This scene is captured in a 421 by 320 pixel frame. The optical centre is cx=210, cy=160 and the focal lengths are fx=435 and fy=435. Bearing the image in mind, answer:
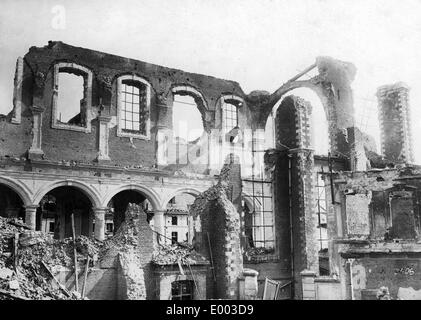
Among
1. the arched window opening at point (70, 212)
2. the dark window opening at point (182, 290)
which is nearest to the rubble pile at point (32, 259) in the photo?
the dark window opening at point (182, 290)

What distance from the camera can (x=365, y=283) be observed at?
14.9 m

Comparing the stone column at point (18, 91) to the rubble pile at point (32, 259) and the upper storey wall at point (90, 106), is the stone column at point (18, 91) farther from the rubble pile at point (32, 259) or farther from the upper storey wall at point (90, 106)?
the rubble pile at point (32, 259)

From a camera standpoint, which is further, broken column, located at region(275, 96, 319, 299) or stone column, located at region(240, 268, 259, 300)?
broken column, located at region(275, 96, 319, 299)

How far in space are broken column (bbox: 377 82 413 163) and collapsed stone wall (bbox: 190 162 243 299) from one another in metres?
10.3

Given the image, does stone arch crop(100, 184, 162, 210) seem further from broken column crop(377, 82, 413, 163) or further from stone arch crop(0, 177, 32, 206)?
broken column crop(377, 82, 413, 163)

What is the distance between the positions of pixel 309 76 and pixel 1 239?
17.1 meters

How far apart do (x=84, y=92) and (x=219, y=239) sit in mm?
9340

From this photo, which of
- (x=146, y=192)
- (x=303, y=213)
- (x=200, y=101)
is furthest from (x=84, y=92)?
(x=303, y=213)

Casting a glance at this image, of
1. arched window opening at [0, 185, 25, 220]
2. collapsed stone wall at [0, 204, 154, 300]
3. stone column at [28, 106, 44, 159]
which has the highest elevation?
stone column at [28, 106, 44, 159]

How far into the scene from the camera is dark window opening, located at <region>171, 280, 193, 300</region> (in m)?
13.9

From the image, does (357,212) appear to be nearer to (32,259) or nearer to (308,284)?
(308,284)

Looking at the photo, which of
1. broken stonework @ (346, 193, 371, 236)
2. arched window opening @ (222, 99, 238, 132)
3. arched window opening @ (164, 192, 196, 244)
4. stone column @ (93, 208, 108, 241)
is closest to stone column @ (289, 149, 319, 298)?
broken stonework @ (346, 193, 371, 236)
